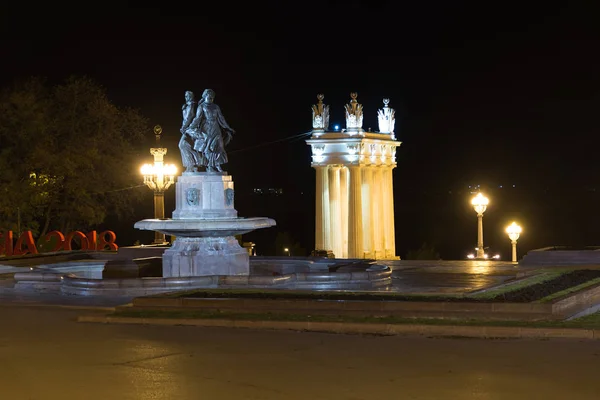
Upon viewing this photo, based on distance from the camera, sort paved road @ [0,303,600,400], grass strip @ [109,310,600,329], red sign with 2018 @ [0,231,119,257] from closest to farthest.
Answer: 1. paved road @ [0,303,600,400]
2. grass strip @ [109,310,600,329]
3. red sign with 2018 @ [0,231,119,257]

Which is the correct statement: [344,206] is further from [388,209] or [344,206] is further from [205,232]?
[205,232]

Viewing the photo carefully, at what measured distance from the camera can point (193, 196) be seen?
23500 millimetres

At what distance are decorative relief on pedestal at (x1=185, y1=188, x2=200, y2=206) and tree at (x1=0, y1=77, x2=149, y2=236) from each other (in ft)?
84.4

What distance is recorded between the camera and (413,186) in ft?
352

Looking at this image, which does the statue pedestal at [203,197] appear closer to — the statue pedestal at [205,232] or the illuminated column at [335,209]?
the statue pedestal at [205,232]

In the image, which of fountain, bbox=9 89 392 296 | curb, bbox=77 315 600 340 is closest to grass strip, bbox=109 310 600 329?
curb, bbox=77 315 600 340

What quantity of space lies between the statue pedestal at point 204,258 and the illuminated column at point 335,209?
30.8 m

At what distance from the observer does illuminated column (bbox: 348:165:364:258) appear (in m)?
53.6

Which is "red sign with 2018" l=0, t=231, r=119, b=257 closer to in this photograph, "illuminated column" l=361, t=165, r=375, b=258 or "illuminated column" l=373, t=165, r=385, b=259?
"illuminated column" l=361, t=165, r=375, b=258

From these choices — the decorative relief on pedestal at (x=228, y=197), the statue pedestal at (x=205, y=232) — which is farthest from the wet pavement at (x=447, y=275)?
the decorative relief on pedestal at (x=228, y=197)

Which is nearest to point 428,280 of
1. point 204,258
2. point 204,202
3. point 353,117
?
point 204,258

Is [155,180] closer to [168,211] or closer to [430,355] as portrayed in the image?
[430,355]

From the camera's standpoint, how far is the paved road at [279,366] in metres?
11.0

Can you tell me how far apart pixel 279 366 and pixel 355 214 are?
4132cm
